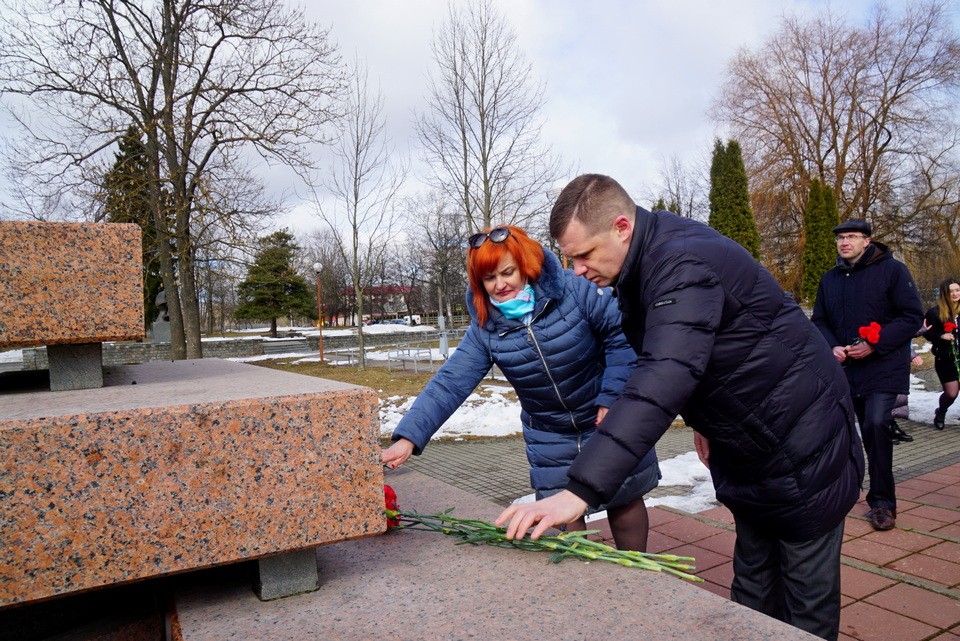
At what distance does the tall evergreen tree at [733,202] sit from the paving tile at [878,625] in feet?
63.1

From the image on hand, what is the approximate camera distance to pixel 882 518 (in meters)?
3.86

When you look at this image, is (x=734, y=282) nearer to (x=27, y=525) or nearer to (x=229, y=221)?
(x=27, y=525)

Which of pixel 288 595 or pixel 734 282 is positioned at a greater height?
pixel 734 282

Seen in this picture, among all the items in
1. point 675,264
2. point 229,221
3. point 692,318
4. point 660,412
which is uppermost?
point 229,221

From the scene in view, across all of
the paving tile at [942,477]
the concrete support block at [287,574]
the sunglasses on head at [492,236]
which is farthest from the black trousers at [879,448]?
the concrete support block at [287,574]

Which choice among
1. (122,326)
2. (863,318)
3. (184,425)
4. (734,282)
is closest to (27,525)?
(184,425)

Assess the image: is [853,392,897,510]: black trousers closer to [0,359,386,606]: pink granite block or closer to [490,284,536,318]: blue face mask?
[490,284,536,318]: blue face mask

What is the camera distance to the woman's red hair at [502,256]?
2.55m

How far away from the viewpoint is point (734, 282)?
1.74 meters

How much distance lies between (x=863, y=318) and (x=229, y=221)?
15.0 m

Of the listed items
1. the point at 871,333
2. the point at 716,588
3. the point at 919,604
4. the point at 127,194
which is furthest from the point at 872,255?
the point at 127,194

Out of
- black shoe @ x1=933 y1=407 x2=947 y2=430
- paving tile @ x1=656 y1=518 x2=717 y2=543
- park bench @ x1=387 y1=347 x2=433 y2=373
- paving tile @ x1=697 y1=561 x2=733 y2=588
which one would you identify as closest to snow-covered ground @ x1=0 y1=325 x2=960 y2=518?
black shoe @ x1=933 y1=407 x2=947 y2=430

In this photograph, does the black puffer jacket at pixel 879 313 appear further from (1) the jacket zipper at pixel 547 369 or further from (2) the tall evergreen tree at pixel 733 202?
(2) the tall evergreen tree at pixel 733 202

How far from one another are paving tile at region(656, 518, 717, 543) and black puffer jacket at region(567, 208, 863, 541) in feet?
5.84
